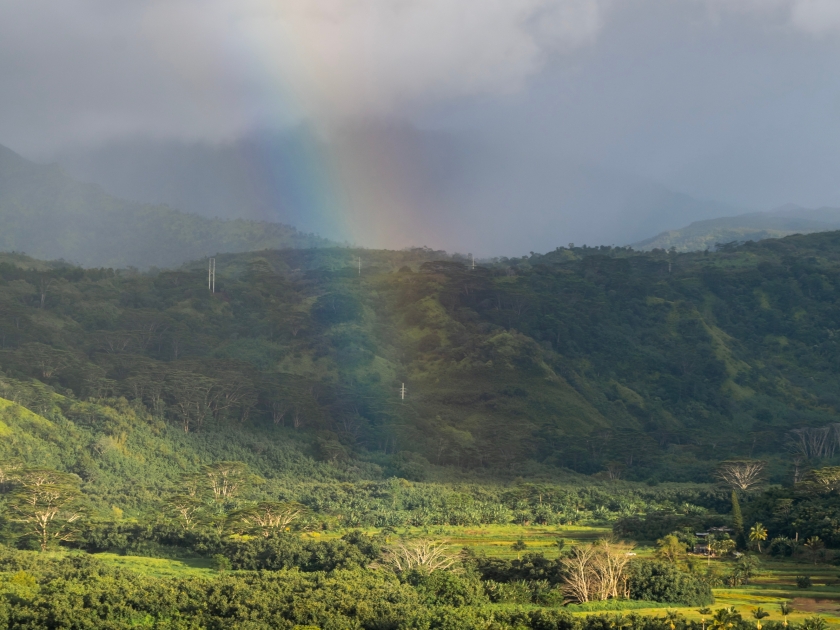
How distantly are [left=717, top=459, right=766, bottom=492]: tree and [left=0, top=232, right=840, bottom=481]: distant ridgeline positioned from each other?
5.58 m

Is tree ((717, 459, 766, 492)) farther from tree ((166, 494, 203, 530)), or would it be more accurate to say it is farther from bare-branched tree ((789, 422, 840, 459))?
tree ((166, 494, 203, 530))

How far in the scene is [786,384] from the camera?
128m

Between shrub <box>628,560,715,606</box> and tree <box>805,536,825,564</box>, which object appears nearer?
shrub <box>628,560,715,606</box>

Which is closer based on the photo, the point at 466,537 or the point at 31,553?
the point at 31,553

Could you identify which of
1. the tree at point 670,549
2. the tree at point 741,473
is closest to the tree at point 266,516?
the tree at point 670,549

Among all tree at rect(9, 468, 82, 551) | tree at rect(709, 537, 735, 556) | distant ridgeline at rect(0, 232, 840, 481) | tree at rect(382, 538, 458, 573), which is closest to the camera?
tree at rect(382, 538, 458, 573)

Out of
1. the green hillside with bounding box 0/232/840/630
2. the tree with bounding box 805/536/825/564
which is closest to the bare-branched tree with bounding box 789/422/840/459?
the green hillside with bounding box 0/232/840/630

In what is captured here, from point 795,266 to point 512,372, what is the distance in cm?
5410

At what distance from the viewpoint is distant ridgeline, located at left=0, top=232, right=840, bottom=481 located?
105 meters

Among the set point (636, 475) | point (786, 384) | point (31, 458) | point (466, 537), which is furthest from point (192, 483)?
point (786, 384)

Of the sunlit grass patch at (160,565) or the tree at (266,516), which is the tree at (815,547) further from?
the sunlit grass patch at (160,565)

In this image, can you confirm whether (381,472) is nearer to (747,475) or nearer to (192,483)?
(192,483)

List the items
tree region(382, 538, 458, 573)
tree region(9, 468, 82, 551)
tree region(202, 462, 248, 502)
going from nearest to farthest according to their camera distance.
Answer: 1. tree region(382, 538, 458, 573)
2. tree region(9, 468, 82, 551)
3. tree region(202, 462, 248, 502)

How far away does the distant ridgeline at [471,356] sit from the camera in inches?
4124
